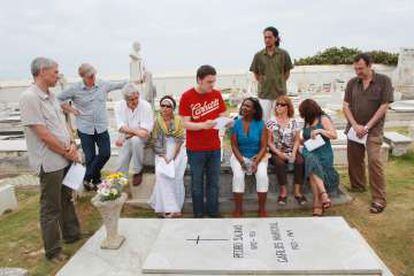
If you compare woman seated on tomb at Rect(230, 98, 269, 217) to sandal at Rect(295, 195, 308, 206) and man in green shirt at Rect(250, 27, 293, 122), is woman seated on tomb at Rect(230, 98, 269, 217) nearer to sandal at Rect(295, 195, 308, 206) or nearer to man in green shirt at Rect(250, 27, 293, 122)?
sandal at Rect(295, 195, 308, 206)

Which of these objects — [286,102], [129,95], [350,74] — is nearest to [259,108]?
[286,102]

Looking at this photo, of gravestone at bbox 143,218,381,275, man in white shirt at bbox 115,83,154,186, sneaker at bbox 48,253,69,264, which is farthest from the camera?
man in white shirt at bbox 115,83,154,186

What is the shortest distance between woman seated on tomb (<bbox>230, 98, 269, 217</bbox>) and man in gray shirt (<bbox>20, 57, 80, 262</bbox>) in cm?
189

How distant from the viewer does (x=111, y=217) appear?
387cm

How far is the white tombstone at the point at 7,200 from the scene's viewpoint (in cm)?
588

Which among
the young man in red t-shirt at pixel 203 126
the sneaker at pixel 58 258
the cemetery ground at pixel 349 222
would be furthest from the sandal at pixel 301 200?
the sneaker at pixel 58 258

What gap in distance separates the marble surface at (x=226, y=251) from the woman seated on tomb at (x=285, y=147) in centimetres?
102

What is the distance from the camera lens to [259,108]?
16.5 feet

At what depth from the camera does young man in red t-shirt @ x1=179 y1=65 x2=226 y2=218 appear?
4566mm

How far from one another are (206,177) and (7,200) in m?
3.03

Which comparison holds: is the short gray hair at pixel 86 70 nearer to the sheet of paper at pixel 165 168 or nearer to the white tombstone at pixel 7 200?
the sheet of paper at pixel 165 168

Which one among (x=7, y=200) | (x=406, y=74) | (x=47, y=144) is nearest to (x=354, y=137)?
(x=47, y=144)

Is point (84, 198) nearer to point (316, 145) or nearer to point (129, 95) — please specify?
point (129, 95)

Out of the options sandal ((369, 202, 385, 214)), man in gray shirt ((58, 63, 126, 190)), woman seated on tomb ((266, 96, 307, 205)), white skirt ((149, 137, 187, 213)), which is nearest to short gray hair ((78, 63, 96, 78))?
man in gray shirt ((58, 63, 126, 190))
